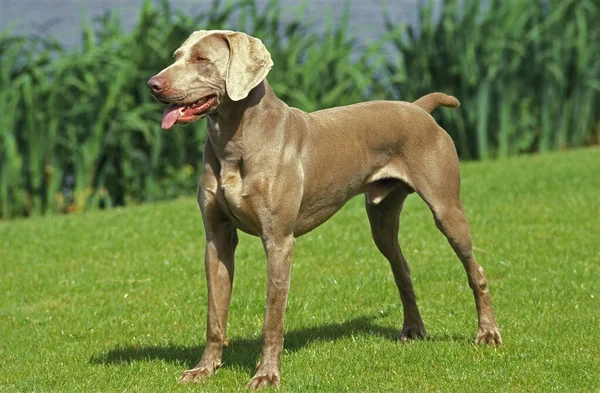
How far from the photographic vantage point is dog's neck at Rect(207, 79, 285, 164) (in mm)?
5781

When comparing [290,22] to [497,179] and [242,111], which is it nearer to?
[497,179]

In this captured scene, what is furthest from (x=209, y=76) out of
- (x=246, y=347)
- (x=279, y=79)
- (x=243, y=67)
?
(x=279, y=79)

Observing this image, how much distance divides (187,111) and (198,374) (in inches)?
58.7

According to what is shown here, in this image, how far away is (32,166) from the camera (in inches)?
444

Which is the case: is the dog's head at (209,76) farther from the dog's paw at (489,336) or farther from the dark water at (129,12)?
the dark water at (129,12)

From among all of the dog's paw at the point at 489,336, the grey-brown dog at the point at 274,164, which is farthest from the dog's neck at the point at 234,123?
the dog's paw at the point at 489,336

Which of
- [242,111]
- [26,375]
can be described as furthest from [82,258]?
[242,111]

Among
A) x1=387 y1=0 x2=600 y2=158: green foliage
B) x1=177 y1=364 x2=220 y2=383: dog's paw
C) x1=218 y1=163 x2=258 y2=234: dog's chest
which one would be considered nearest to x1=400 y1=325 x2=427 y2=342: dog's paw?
x1=177 y1=364 x2=220 y2=383: dog's paw

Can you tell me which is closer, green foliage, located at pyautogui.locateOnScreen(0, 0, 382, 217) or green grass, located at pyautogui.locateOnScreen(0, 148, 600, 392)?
green grass, located at pyautogui.locateOnScreen(0, 148, 600, 392)

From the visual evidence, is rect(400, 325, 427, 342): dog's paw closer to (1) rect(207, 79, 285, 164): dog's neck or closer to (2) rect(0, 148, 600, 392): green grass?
(2) rect(0, 148, 600, 392): green grass

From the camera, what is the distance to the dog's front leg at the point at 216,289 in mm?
6062

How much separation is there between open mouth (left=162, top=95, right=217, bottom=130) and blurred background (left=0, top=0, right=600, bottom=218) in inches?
225

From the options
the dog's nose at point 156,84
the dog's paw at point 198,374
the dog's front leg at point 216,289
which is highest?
the dog's nose at point 156,84

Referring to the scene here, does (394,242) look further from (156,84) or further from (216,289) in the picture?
(156,84)
